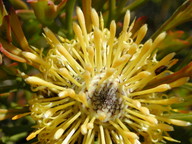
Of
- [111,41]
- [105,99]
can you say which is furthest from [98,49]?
[105,99]

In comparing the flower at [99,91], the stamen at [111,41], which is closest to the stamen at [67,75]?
the flower at [99,91]

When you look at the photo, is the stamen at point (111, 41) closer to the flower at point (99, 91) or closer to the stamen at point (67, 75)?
the flower at point (99, 91)

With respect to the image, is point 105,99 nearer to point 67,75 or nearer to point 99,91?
point 99,91

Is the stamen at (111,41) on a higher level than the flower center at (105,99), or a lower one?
higher

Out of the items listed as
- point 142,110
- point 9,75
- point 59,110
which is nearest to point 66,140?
point 59,110

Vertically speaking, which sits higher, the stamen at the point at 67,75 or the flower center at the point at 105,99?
the stamen at the point at 67,75

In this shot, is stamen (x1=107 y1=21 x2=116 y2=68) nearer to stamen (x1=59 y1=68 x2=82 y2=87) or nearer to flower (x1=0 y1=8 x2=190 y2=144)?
flower (x1=0 y1=8 x2=190 y2=144)

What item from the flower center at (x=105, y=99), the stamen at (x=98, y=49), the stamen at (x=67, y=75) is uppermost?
the stamen at (x=98, y=49)
